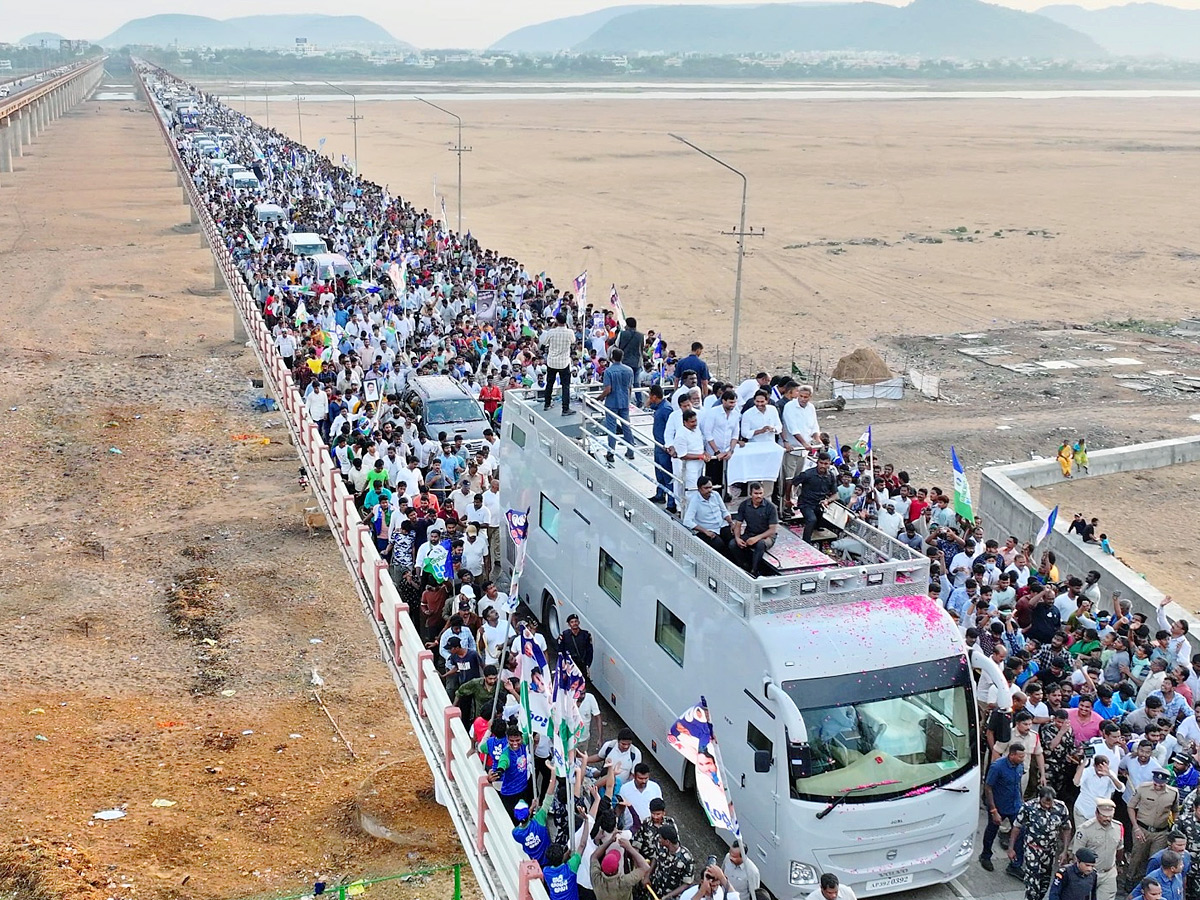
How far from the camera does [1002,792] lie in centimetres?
1087

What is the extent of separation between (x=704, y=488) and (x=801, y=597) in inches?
62.0

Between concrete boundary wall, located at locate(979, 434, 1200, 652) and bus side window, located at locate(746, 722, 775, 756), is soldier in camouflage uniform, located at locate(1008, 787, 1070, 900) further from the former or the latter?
concrete boundary wall, located at locate(979, 434, 1200, 652)

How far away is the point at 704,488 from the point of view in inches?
437

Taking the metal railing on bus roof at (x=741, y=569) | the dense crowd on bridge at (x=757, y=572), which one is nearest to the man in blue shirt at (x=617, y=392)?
the dense crowd on bridge at (x=757, y=572)

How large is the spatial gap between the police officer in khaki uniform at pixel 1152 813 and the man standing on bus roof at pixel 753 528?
143 inches

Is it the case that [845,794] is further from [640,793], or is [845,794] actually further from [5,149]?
[5,149]

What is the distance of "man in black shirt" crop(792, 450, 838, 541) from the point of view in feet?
39.0

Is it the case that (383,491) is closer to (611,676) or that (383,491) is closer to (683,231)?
(611,676)

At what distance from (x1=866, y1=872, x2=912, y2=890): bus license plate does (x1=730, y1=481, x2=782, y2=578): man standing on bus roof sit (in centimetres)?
270

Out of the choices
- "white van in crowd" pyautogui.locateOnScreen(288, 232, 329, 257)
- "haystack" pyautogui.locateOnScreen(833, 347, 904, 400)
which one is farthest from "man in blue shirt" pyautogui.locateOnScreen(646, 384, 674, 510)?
"white van in crowd" pyautogui.locateOnScreen(288, 232, 329, 257)

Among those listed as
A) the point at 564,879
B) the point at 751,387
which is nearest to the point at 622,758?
the point at 564,879

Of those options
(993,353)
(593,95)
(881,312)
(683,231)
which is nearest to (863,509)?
(993,353)

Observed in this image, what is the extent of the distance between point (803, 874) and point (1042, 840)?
188 centimetres

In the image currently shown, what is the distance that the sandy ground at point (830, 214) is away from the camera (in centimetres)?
4069
